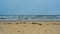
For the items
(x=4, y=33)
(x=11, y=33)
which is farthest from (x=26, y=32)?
(x=4, y=33)

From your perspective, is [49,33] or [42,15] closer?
[49,33]

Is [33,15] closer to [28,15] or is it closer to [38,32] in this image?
[28,15]

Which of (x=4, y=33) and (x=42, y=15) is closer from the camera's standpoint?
(x=4, y=33)

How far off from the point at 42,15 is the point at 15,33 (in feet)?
4.13

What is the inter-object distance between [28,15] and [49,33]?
125 centimetres

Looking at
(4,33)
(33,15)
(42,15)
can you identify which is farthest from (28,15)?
(4,33)

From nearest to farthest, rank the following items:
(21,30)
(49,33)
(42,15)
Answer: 1. (49,33)
2. (21,30)
3. (42,15)

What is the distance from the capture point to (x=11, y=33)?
61.1 inches

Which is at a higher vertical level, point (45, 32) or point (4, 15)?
point (4, 15)

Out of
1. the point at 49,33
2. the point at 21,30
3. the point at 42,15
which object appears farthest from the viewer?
the point at 42,15

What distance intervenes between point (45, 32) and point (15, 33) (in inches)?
17.6

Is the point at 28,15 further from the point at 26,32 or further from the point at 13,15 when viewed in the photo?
the point at 26,32

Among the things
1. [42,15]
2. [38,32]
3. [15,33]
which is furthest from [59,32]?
[42,15]

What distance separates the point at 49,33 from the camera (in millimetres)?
1521
